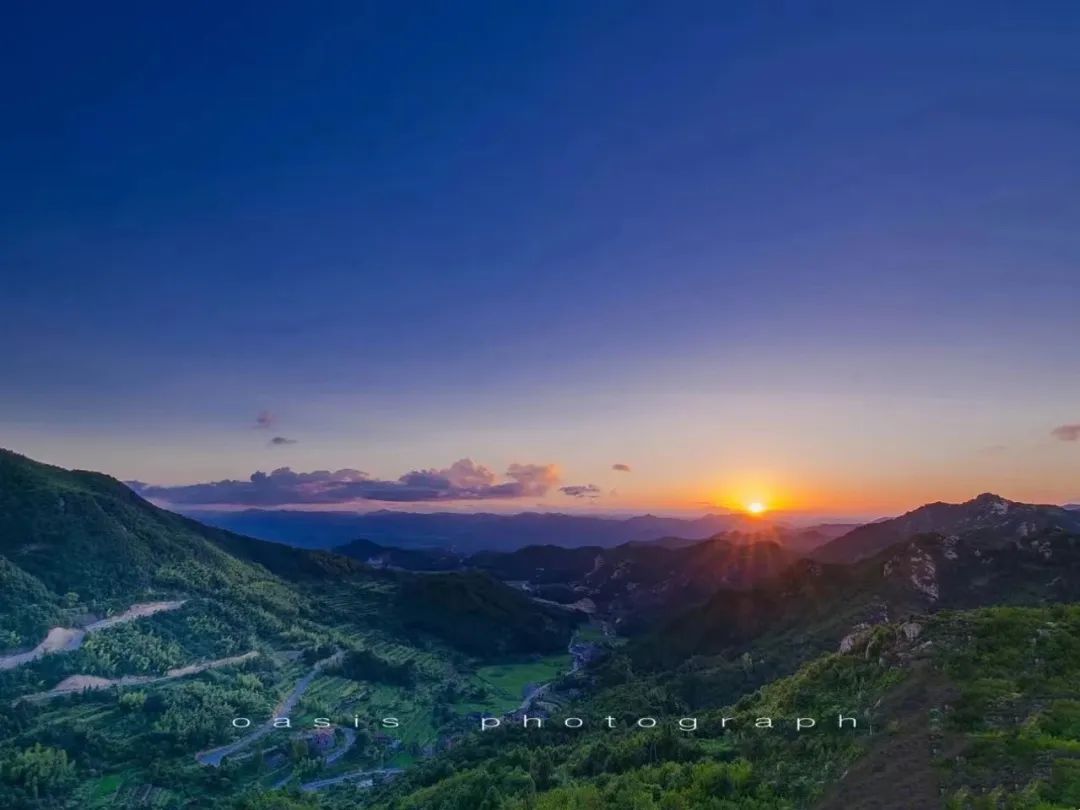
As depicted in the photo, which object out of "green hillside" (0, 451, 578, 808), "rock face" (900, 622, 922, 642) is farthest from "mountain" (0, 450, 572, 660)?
"rock face" (900, 622, 922, 642)

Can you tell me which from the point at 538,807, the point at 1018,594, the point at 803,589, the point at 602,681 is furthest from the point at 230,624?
the point at 1018,594

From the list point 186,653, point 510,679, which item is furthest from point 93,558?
point 510,679

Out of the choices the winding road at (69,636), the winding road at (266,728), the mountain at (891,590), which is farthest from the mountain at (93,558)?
the mountain at (891,590)

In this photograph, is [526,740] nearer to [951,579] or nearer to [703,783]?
[703,783]

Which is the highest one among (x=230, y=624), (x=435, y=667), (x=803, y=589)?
(x=803, y=589)

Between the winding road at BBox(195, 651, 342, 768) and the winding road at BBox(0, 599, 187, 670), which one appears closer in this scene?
the winding road at BBox(195, 651, 342, 768)

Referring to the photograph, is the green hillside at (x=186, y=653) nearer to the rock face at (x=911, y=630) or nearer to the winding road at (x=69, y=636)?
the winding road at (x=69, y=636)

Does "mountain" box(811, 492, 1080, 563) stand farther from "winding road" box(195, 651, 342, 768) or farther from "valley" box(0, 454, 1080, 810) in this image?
"winding road" box(195, 651, 342, 768)

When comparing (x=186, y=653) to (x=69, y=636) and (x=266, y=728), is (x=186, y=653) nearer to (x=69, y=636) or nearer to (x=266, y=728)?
(x=69, y=636)
